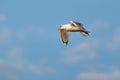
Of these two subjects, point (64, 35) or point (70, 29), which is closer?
point (70, 29)

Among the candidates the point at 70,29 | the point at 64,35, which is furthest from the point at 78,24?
the point at 64,35

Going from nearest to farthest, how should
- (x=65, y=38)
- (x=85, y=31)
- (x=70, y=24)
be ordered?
(x=85, y=31) < (x=70, y=24) < (x=65, y=38)

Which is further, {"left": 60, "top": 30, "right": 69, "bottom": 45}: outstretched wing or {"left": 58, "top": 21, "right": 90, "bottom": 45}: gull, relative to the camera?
{"left": 60, "top": 30, "right": 69, "bottom": 45}: outstretched wing

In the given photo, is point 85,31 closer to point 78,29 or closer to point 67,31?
point 78,29

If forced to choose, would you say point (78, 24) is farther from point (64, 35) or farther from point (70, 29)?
point (64, 35)

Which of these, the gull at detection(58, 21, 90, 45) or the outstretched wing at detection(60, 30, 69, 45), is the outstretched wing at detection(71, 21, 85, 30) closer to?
the gull at detection(58, 21, 90, 45)

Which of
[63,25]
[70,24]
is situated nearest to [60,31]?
[63,25]

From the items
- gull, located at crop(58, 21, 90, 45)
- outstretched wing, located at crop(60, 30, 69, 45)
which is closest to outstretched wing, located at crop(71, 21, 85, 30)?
gull, located at crop(58, 21, 90, 45)

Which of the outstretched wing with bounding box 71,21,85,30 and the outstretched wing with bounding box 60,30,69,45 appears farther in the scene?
the outstretched wing with bounding box 60,30,69,45

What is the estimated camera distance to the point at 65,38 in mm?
31453

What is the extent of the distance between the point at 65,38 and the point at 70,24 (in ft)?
9.74

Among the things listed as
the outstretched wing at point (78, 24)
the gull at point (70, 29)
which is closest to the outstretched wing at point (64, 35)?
the gull at point (70, 29)

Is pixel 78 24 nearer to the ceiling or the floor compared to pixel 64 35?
nearer to the floor

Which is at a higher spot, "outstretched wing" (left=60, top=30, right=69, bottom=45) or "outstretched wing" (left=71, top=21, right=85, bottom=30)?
"outstretched wing" (left=60, top=30, right=69, bottom=45)
